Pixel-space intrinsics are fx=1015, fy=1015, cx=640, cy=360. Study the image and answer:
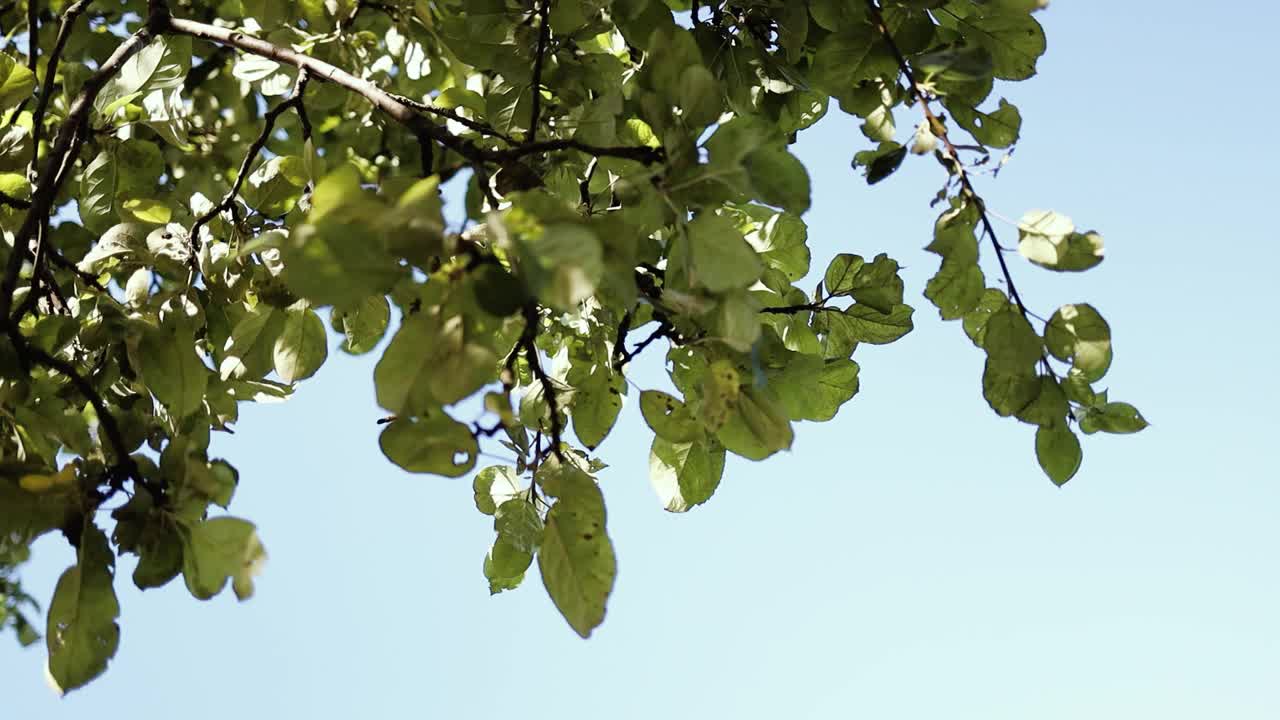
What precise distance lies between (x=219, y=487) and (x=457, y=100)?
90cm

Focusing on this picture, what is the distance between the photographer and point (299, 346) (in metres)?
1.42

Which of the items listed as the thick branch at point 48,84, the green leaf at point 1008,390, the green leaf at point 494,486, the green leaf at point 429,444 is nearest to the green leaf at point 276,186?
the thick branch at point 48,84

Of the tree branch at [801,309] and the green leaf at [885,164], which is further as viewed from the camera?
the tree branch at [801,309]

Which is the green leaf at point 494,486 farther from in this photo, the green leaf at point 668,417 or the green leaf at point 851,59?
the green leaf at point 851,59

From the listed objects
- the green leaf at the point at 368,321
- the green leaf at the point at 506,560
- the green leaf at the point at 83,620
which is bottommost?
the green leaf at the point at 83,620

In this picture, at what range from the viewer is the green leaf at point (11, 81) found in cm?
146

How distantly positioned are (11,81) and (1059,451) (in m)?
1.52

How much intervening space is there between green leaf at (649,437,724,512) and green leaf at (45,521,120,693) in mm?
700

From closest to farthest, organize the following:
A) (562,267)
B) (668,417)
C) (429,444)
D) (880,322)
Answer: (562,267), (429,444), (668,417), (880,322)

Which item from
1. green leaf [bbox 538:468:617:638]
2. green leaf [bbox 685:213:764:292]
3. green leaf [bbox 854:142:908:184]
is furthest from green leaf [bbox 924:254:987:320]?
green leaf [bbox 538:468:617:638]

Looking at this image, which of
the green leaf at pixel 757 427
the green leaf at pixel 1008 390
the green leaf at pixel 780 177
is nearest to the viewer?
the green leaf at pixel 780 177

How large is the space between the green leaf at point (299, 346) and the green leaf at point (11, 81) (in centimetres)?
53

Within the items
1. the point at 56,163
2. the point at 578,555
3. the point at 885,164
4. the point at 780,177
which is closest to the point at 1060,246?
the point at 885,164

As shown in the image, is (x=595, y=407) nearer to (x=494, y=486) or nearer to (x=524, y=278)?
(x=494, y=486)
